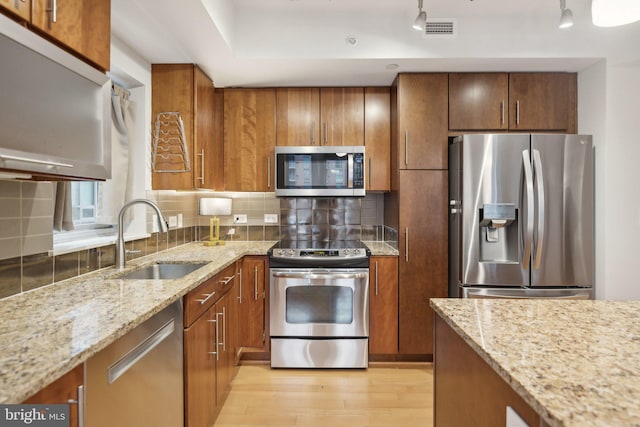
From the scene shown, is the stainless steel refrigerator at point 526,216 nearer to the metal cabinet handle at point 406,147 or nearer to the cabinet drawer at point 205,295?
the metal cabinet handle at point 406,147

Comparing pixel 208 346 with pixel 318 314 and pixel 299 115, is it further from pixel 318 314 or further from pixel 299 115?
pixel 299 115

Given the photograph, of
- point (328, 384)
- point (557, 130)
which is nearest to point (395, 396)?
point (328, 384)

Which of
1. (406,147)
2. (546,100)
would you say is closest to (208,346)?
(406,147)

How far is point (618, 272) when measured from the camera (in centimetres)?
252

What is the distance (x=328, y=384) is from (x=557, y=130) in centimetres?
260

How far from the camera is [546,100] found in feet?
8.88

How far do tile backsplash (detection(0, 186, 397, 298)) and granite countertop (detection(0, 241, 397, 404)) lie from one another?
0.08 metres

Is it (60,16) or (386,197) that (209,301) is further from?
(386,197)

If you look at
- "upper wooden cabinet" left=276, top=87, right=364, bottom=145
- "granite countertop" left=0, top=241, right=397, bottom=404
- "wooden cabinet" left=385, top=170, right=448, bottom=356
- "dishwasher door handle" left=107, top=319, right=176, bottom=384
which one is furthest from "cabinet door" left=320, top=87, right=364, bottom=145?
"dishwasher door handle" left=107, top=319, right=176, bottom=384

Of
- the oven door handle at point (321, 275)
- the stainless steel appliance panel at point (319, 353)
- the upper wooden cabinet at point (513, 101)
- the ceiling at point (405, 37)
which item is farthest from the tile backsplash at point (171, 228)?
the ceiling at point (405, 37)

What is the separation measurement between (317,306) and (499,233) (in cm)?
145

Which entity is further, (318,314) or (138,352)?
(318,314)

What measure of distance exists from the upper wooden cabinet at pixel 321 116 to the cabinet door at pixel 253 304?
1.10 m

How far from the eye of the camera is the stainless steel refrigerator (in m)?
2.44
